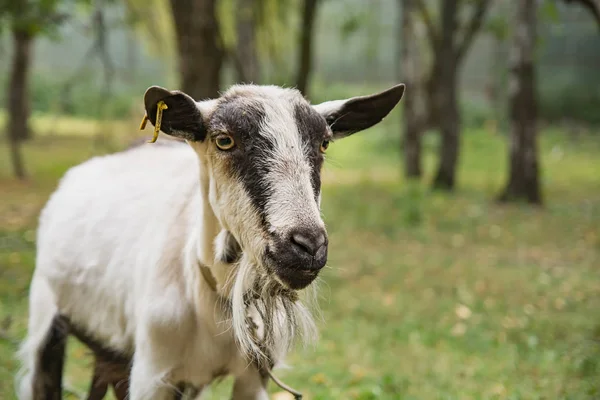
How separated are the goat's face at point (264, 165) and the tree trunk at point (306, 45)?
757cm

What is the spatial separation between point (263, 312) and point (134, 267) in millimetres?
964

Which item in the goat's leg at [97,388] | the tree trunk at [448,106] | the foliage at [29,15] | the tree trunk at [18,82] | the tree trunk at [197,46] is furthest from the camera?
the tree trunk at [18,82]

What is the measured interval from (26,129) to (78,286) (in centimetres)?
1680

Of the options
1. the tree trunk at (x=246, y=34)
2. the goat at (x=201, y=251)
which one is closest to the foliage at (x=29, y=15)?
the tree trunk at (x=246, y=34)

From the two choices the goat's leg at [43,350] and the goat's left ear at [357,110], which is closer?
the goat's left ear at [357,110]

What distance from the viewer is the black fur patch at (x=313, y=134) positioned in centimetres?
283

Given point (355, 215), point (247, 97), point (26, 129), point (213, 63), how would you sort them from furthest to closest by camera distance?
point (26, 129)
point (355, 215)
point (213, 63)
point (247, 97)

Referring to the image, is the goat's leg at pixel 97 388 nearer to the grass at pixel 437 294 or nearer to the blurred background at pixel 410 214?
the blurred background at pixel 410 214

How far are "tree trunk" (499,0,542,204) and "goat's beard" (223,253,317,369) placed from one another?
10475 millimetres

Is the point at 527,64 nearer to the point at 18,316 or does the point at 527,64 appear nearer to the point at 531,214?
the point at 531,214

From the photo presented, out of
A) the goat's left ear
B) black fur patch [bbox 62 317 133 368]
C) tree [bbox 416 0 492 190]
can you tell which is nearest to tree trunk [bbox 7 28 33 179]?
tree [bbox 416 0 492 190]

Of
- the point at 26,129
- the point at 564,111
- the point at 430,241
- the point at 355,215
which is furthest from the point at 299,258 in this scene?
the point at 564,111

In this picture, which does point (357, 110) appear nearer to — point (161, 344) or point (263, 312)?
point (263, 312)

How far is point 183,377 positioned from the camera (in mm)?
3182
